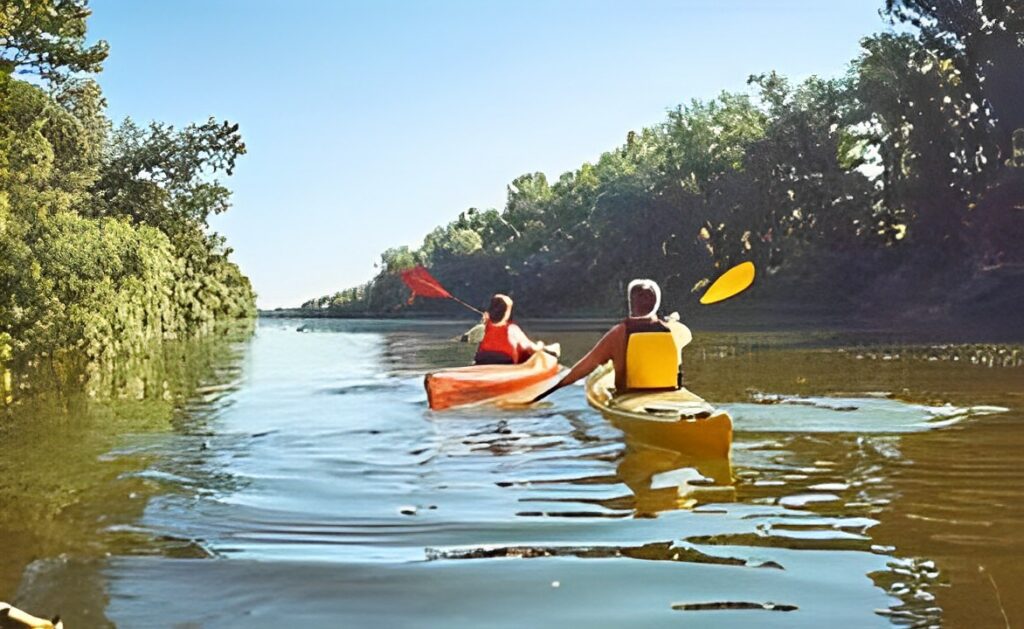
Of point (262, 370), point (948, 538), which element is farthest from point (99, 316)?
point (948, 538)

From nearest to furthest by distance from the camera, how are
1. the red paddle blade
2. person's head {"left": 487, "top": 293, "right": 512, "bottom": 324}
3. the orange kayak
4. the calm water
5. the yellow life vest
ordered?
the calm water → the yellow life vest → the orange kayak → person's head {"left": 487, "top": 293, "right": 512, "bottom": 324} → the red paddle blade

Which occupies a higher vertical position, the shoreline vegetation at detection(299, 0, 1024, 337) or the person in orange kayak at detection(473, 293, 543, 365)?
the shoreline vegetation at detection(299, 0, 1024, 337)

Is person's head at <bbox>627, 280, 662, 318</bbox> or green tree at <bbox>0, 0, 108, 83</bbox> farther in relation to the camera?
green tree at <bbox>0, 0, 108, 83</bbox>

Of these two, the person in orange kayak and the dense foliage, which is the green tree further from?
the person in orange kayak

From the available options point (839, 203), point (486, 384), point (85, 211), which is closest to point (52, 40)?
point (85, 211)

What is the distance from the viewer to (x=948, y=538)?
6.09 metres

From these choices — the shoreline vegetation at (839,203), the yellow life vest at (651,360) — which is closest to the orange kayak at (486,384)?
the yellow life vest at (651,360)

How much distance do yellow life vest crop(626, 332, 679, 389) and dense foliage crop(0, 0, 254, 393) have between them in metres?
11.2

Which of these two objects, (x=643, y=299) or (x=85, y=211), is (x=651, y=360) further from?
(x=85, y=211)

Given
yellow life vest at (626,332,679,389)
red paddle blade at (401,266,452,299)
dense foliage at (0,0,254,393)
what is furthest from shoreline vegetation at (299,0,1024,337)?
yellow life vest at (626,332,679,389)

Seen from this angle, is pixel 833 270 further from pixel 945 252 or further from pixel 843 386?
pixel 843 386

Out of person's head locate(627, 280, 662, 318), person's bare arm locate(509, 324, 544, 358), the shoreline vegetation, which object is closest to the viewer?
person's head locate(627, 280, 662, 318)

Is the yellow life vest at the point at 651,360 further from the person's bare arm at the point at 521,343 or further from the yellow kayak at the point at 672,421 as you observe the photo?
the person's bare arm at the point at 521,343

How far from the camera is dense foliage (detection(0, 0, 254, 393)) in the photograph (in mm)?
20328
